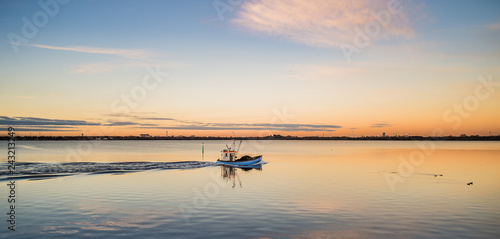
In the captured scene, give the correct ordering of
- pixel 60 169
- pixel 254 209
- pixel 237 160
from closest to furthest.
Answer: pixel 254 209
pixel 60 169
pixel 237 160

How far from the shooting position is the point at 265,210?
25.3 metres

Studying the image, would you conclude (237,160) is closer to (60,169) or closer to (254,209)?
(60,169)

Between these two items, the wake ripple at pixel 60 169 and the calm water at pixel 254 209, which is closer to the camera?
the calm water at pixel 254 209

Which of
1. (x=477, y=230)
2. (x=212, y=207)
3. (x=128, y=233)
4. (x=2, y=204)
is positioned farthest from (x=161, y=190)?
(x=477, y=230)

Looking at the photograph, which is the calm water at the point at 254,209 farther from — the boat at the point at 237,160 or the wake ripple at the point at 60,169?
the boat at the point at 237,160

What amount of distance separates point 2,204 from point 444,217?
31.1m

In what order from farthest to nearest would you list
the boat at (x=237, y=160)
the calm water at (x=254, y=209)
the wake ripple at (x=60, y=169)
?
the boat at (x=237, y=160), the wake ripple at (x=60, y=169), the calm water at (x=254, y=209)

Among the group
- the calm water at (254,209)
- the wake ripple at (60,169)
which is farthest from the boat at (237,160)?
the calm water at (254,209)

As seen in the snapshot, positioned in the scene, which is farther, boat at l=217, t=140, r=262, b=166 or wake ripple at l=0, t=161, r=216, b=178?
boat at l=217, t=140, r=262, b=166

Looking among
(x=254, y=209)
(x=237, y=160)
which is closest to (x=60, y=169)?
(x=237, y=160)

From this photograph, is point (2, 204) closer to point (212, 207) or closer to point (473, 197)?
point (212, 207)

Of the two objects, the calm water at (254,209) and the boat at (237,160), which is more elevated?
the boat at (237,160)

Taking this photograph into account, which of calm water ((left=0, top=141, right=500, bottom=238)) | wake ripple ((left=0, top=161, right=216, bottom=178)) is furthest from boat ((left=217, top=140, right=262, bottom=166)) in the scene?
calm water ((left=0, top=141, right=500, bottom=238))

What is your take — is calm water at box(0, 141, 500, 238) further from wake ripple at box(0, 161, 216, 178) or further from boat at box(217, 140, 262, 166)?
boat at box(217, 140, 262, 166)
